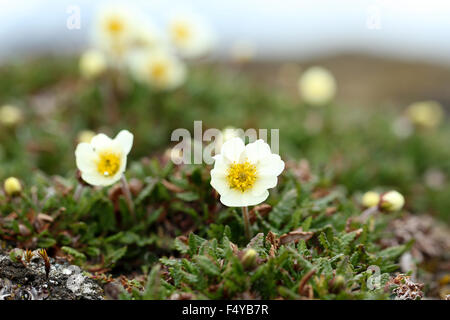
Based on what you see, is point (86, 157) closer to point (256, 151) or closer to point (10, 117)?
point (256, 151)

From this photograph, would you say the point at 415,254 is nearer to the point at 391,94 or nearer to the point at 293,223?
the point at 293,223

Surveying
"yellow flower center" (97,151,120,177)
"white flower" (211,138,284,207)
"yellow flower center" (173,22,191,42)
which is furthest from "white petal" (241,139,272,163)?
"yellow flower center" (173,22,191,42)

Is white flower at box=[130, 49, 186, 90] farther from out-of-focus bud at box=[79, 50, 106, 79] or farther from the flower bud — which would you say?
the flower bud

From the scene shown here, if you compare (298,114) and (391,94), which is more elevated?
(391,94)

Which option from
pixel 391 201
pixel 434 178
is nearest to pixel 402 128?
pixel 434 178
